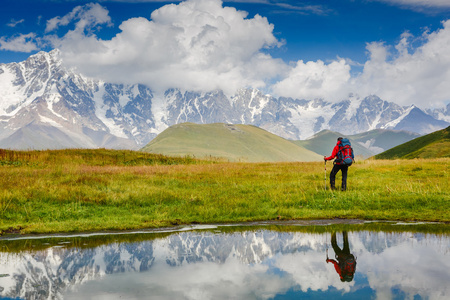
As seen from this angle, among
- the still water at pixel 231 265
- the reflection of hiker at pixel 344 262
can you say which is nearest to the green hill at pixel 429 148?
the still water at pixel 231 265

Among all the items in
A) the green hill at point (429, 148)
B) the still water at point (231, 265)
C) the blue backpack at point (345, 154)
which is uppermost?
the green hill at point (429, 148)

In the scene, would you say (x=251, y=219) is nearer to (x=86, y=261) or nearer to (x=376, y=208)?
(x=376, y=208)

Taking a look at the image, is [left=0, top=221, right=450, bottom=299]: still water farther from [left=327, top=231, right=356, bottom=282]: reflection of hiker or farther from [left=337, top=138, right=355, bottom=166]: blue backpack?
[left=337, top=138, right=355, bottom=166]: blue backpack

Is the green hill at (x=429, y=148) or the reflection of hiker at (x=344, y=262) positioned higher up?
the green hill at (x=429, y=148)

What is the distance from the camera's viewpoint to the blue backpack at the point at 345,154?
21.0m

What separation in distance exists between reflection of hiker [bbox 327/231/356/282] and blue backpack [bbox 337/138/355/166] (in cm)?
911

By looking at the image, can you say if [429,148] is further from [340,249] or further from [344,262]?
[344,262]

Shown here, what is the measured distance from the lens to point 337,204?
1959 centimetres

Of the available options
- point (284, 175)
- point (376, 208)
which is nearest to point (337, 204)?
point (376, 208)

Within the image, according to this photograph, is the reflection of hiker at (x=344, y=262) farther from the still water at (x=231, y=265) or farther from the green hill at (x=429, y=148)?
the green hill at (x=429, y=148)

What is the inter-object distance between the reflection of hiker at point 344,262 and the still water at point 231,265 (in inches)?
1.0

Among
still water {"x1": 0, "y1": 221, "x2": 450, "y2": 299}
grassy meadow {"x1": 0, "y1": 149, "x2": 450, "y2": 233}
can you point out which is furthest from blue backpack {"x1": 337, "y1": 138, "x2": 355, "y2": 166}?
still water {"x1": 0, "y1": 221, "x2": 450, "y2": 299}

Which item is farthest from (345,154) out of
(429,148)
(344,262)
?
(429,148)

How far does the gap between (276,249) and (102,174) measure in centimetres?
1935
